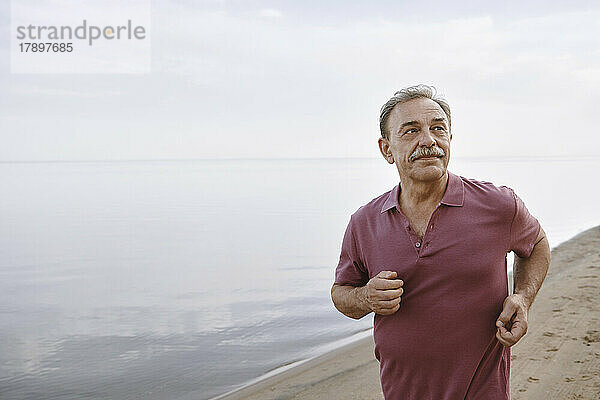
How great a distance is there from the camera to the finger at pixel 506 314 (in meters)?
2.16

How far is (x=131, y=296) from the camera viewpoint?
11.0 metres

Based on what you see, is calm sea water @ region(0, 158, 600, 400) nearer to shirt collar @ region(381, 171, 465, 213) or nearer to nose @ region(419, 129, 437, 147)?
shirt collar @ region(381, 171, 465, 213)

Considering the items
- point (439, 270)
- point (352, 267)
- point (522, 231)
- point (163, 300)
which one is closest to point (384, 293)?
point (439, 270)

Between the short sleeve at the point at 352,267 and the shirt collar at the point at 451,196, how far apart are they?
0.57ft

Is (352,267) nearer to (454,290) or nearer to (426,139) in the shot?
(454,290)

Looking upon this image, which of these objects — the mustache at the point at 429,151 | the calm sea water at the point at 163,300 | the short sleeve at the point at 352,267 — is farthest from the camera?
the calm sea water at the point at 163,300

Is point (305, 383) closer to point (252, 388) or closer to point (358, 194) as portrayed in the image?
point (252, 388)

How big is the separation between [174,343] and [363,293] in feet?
21.1

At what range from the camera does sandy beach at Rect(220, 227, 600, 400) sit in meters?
5.07

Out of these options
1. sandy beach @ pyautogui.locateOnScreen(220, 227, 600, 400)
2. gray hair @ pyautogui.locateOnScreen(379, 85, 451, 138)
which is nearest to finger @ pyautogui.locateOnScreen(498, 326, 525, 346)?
gray hair @ pyautogui.locateOnScreen(379, 85, 451, 138)

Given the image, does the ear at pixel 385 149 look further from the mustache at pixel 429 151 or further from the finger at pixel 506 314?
the finger at pixel 506 314

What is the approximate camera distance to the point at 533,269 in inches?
94.3

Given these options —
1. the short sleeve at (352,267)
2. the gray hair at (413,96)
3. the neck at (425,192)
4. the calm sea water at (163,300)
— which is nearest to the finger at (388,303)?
the short sleeve at (352,267)

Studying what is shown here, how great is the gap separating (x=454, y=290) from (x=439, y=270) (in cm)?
9
